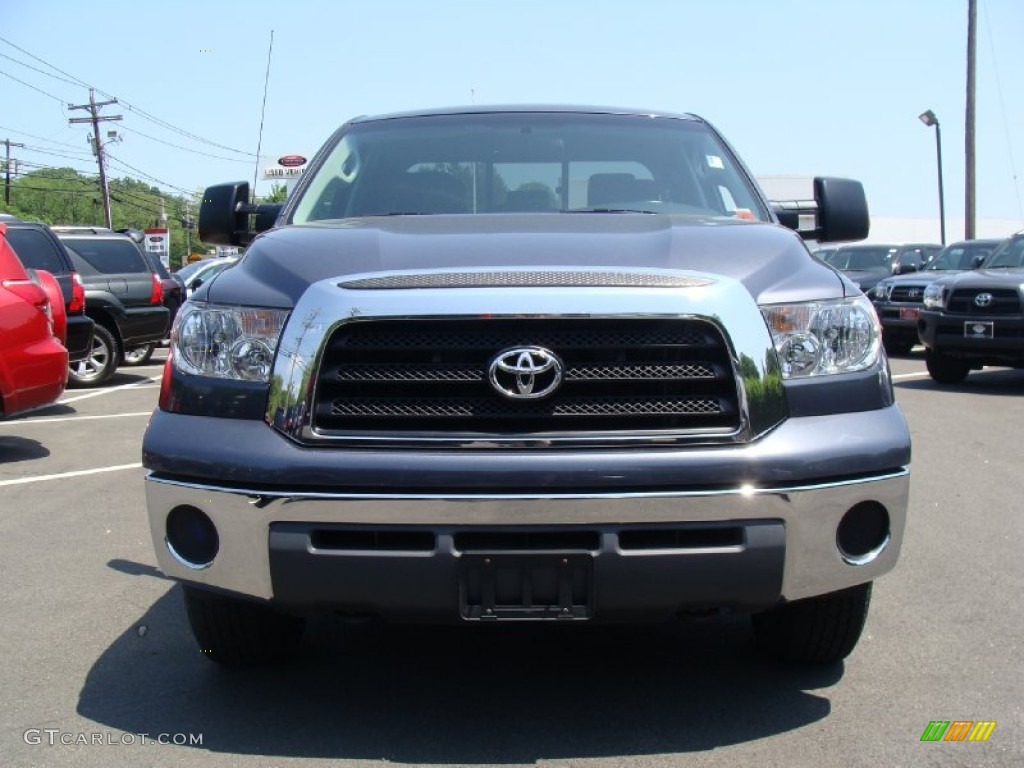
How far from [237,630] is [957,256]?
53.4ft

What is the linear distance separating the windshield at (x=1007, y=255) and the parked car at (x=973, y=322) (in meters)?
0.04

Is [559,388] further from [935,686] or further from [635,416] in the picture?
[935,686]

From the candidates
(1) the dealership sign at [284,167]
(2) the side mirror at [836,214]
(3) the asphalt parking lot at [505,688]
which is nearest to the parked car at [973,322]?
(3) the asphalt parking lot at [505,688]

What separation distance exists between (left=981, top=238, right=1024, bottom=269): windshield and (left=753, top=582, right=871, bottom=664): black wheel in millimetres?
11276

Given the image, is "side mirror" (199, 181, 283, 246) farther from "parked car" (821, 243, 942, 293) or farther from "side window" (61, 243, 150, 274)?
"parked car" (821, 243, 942, 293)

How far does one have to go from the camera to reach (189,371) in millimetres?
3512

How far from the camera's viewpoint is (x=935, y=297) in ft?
44.4

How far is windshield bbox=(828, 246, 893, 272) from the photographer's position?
23.3 m

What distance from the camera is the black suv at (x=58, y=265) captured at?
40.7ft

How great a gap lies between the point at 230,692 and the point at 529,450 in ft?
4.53

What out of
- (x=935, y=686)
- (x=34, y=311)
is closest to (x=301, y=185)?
(x=935, y=686)

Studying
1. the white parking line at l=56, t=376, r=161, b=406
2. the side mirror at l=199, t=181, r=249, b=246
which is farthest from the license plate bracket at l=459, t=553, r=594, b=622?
the white parking line at l=56, t=376, r=161, b=406

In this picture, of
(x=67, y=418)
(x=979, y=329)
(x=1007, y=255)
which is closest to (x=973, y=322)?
(x=979, y=329)

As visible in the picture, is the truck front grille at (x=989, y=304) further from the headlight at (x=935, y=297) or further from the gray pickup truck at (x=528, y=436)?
the gray pickup truck at (x=528, y=436)
